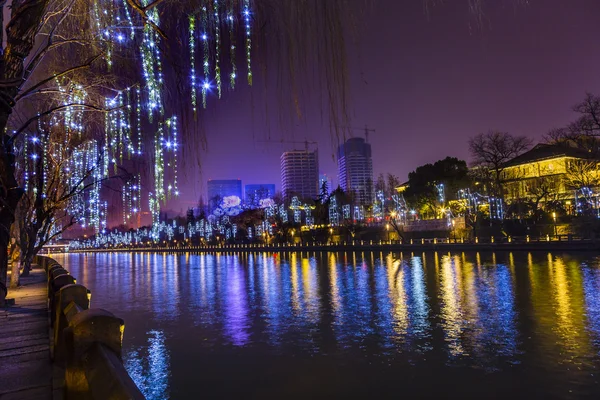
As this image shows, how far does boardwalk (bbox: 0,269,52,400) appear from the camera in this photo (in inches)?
227

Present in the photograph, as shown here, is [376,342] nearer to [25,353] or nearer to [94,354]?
[25,353]

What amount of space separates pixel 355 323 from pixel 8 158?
33.3ft

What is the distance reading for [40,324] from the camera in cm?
1007

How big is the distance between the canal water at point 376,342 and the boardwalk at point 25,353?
2.05 meters

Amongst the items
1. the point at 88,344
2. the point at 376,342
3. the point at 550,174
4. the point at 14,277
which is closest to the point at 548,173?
the point at 550,174

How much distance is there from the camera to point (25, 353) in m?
7.59

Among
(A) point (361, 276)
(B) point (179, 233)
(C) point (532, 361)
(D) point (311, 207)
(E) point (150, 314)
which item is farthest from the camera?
(B) point (179, 233)

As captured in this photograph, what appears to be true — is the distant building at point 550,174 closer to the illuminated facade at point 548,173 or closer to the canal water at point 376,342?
the illuminated facade at point 548,173

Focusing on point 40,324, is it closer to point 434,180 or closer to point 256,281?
point 256,281

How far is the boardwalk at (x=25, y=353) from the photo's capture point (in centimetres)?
577

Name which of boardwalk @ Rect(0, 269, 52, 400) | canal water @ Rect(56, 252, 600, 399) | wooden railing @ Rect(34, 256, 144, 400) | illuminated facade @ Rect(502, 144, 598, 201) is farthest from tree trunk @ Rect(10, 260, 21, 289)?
illuminated facade @ Rect(502, 144, 598, 201)

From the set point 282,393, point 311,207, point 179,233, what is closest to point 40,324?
point 282,393

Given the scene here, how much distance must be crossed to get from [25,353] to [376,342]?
7.53 metres

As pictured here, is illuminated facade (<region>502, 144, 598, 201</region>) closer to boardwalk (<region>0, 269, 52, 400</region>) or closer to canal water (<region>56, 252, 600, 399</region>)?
canal water (<region>56, 252, 600, 399</region>)
